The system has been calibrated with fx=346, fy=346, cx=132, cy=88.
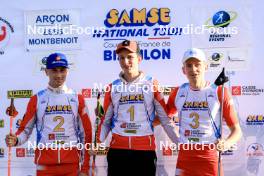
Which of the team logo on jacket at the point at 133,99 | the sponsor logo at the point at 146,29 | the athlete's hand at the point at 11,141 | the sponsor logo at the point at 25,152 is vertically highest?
the sponsor logo at the point at 146,29

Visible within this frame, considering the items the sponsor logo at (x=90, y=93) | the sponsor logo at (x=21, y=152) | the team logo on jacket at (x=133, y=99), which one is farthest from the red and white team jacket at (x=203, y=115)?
the sponsor logo at (x=21, y=152)

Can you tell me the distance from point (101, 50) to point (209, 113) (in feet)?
4.54

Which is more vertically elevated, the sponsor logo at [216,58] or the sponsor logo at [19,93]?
the sponsor logo at [216,58]

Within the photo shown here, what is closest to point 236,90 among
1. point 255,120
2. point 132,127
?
point 255,120

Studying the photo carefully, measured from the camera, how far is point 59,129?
3018 millimetres

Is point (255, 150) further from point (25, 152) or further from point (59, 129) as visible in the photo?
point (25, 152)

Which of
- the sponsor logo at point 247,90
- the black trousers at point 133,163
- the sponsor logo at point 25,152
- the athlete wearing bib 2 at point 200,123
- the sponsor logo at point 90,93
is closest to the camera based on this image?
the athlete wearing bib 2 at point 200,123

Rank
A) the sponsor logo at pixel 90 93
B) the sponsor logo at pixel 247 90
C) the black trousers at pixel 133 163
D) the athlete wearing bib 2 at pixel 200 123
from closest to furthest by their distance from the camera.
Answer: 1. the athlete wearing bib 2 at pixel 200 123
2. the black trousers at pixel 133 163
3. the sponsor logo at pixel 247 90
4. the sponsor logo at pixel 90 93

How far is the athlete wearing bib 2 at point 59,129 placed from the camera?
300 centimetres

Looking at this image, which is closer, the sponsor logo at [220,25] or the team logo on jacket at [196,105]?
the team logo on jacket at [196,105]

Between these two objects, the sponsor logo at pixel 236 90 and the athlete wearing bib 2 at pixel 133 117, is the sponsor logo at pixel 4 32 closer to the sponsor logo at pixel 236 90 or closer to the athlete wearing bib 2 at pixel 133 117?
the athlete wearing bib 2 at pixel 133 117

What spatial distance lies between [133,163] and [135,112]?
43 centimetres

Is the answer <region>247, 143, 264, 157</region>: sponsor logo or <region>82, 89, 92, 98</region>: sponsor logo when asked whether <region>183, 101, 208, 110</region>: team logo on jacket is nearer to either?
<region>247, 143, 264, 157</region>: sponsor logo

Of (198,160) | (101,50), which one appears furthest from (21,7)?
(198,160)
